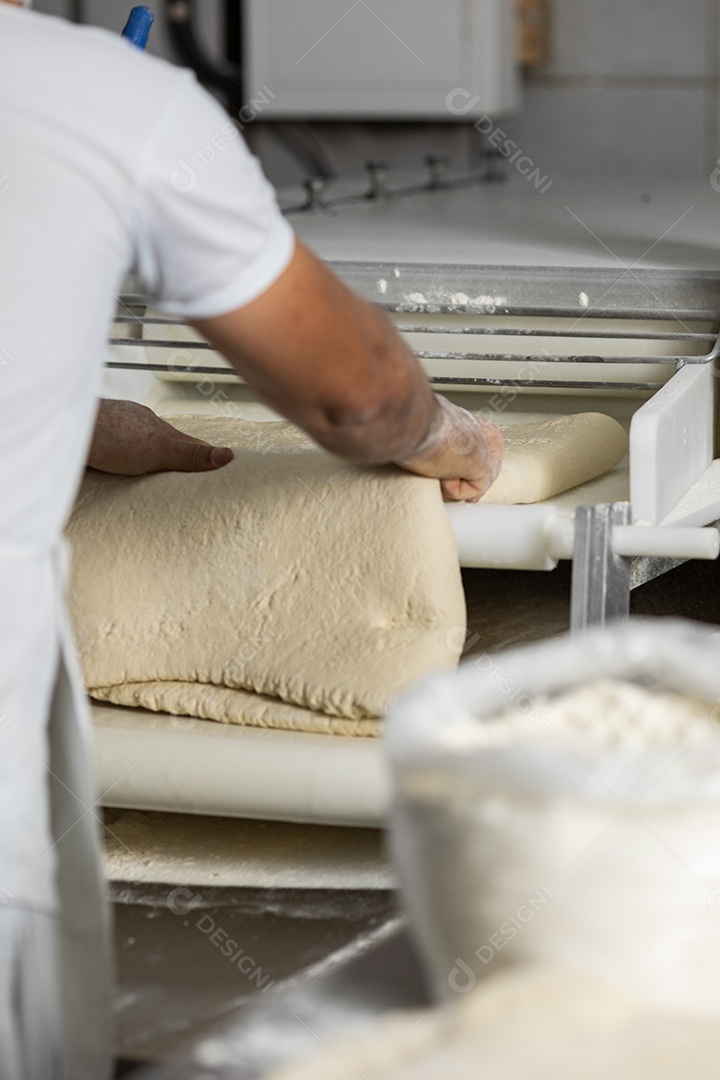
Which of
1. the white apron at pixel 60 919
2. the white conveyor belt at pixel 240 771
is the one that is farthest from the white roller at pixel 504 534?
the white apron at pixel 60 919

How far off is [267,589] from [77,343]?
1.94 ft

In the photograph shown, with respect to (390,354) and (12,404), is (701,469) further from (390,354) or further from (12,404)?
(12,404)

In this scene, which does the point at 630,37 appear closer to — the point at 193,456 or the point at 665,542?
the point at 193,456

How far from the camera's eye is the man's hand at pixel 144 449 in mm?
1415

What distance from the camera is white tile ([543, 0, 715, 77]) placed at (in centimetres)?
371

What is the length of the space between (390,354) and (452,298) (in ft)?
2.86

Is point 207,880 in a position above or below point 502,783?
below

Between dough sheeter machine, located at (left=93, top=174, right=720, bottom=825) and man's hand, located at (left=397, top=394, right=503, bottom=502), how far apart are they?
28mm

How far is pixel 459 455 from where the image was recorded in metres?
1.25

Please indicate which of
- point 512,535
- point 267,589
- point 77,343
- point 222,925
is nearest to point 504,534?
point 512,535

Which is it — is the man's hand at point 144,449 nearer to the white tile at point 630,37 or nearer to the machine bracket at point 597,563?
the machine bracket at point 597,563

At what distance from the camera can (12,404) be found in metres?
0.79

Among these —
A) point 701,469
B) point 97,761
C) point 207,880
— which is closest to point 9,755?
point 97,761

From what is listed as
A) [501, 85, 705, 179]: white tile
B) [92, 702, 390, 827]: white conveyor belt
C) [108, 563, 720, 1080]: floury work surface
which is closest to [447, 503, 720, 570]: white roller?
[92, 702, 390, 827]: white conveyor belt
